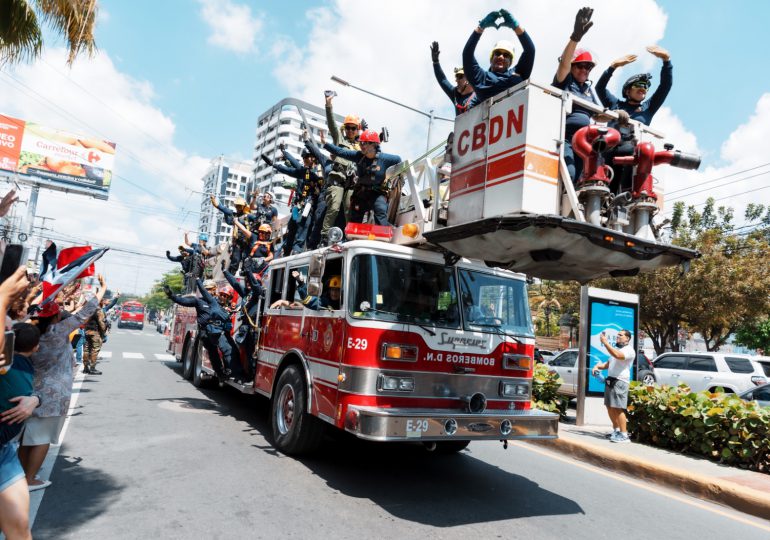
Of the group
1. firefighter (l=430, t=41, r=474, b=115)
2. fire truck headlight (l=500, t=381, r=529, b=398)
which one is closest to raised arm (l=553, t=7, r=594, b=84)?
firefighter (l=430, t=41, r=474, b=115)

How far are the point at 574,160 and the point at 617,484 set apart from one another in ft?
12.9

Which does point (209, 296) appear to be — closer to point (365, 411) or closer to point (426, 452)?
point (426, 452)

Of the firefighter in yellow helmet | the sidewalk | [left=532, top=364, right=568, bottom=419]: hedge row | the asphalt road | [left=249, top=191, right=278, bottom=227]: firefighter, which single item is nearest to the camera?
the asphalt road

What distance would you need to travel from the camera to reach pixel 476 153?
189 inches

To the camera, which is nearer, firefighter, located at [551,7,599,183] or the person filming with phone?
firefighter, located at [551,7,599,183]

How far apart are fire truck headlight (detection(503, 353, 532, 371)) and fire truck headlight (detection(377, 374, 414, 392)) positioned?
121cm

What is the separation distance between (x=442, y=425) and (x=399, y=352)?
0.79 metres

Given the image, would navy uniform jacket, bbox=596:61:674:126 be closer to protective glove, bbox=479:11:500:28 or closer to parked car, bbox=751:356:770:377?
protective glove, bbox=479:11:500:28

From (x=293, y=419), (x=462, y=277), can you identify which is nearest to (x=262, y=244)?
(x=293, y=419)

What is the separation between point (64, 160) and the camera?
43.8m

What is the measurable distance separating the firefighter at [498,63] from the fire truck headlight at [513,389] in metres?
2.90

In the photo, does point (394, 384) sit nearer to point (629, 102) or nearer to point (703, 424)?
point (629, 102)

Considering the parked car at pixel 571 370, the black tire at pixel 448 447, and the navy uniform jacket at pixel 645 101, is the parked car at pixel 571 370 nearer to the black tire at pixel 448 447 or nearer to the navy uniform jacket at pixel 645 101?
the black tire at pixel 448 447

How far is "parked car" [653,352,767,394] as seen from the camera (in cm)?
1364
